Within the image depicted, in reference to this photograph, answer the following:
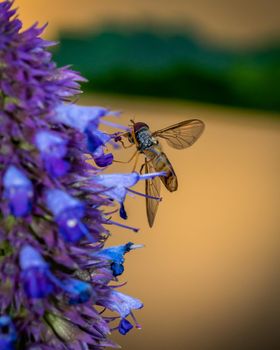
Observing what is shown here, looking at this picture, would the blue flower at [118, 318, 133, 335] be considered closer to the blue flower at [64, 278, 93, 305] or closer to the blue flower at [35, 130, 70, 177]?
the blue flower at [64, 278, 93, 305]

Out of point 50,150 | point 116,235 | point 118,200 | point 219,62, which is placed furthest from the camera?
point 219,62

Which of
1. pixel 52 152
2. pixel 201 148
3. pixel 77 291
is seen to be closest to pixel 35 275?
pixel 77 291

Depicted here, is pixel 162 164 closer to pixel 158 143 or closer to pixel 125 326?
pixel 158 143

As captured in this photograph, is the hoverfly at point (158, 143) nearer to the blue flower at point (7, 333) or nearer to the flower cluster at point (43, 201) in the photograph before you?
the flower cluster at point (43, 201)

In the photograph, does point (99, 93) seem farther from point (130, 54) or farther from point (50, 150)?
point (50, 150)

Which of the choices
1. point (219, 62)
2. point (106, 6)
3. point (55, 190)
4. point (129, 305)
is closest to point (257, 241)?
point (219, 62)

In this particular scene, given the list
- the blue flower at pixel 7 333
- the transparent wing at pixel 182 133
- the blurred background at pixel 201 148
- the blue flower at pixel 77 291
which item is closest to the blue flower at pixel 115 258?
the blue flower at pixel 77 291
